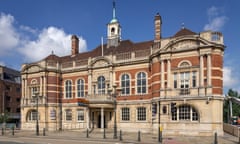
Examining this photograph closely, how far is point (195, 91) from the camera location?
27.4m

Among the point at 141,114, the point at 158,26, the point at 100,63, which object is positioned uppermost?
the point at 158,26

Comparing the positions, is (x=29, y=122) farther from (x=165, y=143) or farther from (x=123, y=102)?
(x=165, y=143)

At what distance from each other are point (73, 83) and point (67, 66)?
9.32ft

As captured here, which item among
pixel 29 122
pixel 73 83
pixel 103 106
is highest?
pixel 73 83

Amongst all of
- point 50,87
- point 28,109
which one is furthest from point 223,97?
point 28,109

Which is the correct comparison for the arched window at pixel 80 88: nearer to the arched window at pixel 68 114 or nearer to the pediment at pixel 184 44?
the arched window at pixel 68 114

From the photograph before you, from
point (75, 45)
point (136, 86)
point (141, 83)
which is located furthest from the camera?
point (75, 45)

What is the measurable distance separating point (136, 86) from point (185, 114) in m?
7.96

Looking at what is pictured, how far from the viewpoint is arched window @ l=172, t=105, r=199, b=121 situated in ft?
90.0

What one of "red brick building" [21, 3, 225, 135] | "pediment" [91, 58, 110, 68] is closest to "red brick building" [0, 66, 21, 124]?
"red brick building" [21, 3, 225, 135]

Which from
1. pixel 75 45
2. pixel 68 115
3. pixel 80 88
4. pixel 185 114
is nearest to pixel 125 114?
pixel 80 88

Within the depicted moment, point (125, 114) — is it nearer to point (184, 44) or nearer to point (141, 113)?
point (141, 113)

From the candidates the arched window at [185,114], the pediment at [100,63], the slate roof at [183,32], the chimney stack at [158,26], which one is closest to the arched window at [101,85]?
the pediment at [100,63]

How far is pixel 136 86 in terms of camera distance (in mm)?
33812
